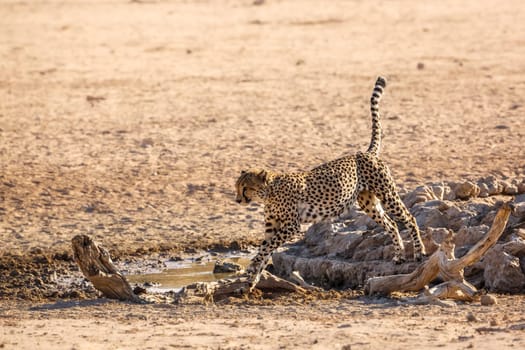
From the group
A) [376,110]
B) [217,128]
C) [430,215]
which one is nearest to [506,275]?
A: [430,215]

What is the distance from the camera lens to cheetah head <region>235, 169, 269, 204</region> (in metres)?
11.0

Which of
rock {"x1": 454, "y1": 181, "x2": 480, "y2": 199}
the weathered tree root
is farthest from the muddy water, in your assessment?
rock {"x1": 454, "y1": 181, "x2": 480, "y2": 199}

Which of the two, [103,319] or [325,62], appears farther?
[325,62]

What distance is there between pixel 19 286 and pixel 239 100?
7834 millimetres

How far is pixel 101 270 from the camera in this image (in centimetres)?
1041

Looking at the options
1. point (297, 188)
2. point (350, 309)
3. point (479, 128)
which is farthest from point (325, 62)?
point (350, 309)

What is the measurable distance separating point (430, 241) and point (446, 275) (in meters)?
1.36

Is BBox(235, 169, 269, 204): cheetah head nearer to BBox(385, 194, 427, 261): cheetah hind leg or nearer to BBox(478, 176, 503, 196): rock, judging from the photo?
BBox(385, 194, 427, 261): cheetah hind leg

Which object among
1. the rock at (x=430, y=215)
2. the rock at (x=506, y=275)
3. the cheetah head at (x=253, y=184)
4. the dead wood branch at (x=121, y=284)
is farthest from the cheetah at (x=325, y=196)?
the rock at (x=506, y=275)

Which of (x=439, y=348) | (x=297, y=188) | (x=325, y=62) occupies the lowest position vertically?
(x=439, y=348)

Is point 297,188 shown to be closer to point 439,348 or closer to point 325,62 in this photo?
point 439,348

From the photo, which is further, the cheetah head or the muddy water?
the muddy water

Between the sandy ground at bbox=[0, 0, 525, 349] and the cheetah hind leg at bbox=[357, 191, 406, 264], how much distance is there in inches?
44.0

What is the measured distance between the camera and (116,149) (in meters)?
16.5
